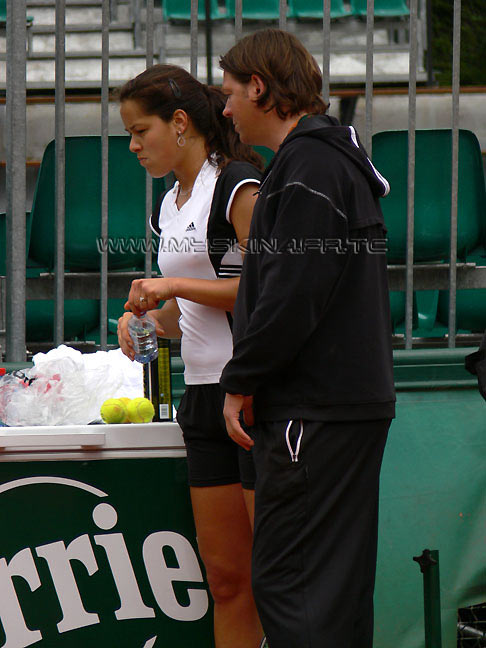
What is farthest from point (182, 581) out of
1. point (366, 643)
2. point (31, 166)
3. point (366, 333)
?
point (31, 166)

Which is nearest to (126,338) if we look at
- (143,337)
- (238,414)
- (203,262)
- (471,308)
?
(143,337)

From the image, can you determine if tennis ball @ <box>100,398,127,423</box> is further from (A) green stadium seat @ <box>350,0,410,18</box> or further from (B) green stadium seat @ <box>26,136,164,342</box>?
(A) green stadium seat @ <box>350,0,410,18</box>

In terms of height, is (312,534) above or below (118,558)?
above

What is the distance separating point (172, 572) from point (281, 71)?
1.16 meters

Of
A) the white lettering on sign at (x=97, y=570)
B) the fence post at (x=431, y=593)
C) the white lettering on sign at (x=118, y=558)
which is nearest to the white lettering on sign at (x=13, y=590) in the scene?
the white lettering on sign at (x=97, y=570)

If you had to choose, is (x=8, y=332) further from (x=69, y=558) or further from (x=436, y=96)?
(x=436, y=96)

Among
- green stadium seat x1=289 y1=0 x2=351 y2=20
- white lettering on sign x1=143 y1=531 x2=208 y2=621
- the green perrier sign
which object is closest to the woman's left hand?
the green perrier sign

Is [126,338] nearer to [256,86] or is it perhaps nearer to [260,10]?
[256,86]

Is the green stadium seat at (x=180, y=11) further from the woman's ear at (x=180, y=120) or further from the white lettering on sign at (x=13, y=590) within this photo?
the white lettering on sign at (x=13, y=590)

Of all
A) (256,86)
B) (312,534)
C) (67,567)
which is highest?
(256,86)

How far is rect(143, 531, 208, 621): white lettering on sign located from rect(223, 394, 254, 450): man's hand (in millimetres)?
526

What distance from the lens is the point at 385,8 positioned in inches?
247

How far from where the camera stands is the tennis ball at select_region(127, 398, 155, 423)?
2.09m

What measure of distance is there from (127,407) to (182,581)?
0.43 m
